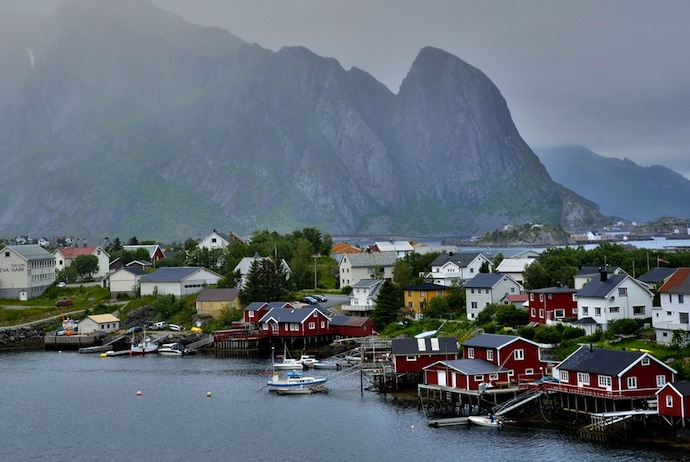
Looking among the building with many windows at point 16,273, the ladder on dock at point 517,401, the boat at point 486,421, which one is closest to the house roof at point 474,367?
the ladder on dock at point 517,401

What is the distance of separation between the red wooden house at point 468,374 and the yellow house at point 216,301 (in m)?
44.8

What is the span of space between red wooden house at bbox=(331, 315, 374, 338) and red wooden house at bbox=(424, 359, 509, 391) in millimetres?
26318

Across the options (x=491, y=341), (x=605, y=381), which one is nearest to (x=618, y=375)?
(x=605, y=381)

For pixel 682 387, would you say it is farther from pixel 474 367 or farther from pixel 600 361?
pixel 474 367

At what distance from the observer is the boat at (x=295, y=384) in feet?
206

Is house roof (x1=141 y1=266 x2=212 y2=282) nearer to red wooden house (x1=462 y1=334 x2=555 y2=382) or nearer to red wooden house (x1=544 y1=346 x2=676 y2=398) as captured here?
red wooden house (x1=462 y1=334 x2=555 y2=382)

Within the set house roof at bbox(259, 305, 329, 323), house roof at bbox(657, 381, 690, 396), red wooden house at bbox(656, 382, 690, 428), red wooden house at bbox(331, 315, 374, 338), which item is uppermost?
house roof at bbox(259, 305, 329, 323)

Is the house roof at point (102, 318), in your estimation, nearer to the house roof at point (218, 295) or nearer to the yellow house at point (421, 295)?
the house roof at point (218, 295)

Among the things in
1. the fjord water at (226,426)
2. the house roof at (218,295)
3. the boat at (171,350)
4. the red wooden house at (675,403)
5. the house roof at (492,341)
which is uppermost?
the house roof at (218,295)

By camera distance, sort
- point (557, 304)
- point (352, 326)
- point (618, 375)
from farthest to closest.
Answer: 1. point (352, 326)
2. point (557, 304)
3. point (618, 375)

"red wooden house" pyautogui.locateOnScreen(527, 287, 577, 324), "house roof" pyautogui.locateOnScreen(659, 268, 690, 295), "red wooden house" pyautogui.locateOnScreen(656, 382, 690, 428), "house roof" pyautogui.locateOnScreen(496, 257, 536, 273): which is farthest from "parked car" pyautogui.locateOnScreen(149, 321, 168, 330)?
"red wooden house" pyautogui.locateOnScreen(656, 382, 690, 428)

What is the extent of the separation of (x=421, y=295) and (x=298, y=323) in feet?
42.6

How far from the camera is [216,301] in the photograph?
98.4m

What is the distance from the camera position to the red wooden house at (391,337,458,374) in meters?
61.5
